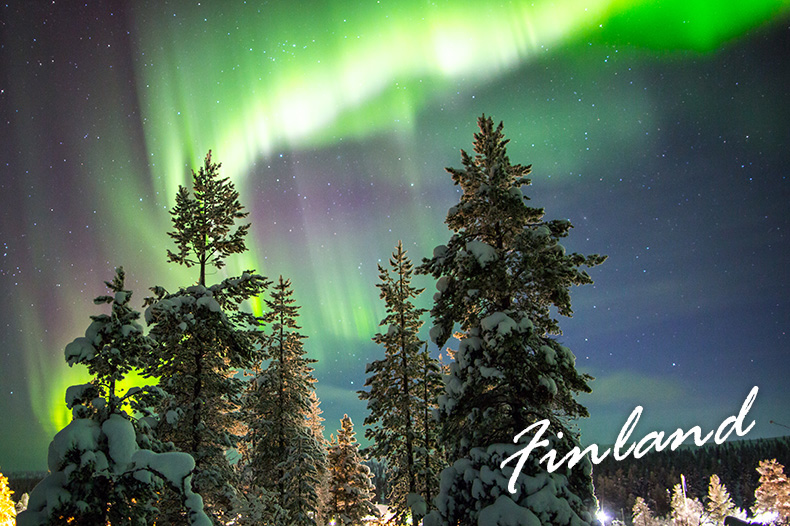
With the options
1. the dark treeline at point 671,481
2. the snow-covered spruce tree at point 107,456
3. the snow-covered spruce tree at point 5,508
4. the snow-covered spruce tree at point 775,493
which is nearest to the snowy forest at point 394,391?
the snow-covered spruce tree at point 107,456

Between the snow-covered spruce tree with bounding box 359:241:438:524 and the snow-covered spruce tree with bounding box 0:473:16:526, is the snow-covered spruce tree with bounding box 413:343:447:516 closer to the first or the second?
the snow-covered spruce tree with bounding box 359:241:438:524

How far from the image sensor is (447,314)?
11.0 m

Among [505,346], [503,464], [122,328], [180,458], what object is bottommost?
[503,464]

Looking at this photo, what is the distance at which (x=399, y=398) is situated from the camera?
17594mm

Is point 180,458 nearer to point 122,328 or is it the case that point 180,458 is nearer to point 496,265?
point 122,328

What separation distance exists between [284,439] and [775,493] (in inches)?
1881

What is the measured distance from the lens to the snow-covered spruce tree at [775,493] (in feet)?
124

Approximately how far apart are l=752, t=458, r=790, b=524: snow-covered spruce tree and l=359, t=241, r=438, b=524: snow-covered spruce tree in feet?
138

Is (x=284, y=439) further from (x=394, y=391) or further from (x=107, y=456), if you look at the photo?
(x=107, y=456)

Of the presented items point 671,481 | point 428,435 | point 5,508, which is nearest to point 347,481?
point 428,435

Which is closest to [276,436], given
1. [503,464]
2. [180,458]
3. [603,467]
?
[180,458]

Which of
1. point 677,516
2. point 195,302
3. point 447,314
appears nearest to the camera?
point 447,314

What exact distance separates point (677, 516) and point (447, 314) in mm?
69989

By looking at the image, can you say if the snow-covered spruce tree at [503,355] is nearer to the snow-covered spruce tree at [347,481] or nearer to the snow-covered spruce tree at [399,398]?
the snow-covered spruce tree at [399,398]
